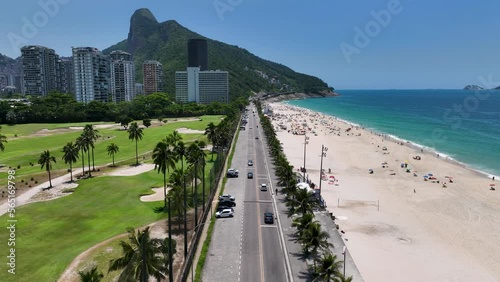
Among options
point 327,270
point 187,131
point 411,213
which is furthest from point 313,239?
point 187,131

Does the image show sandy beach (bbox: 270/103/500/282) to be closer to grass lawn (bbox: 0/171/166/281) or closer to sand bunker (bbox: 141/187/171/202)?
sand bunker (bbox: 141/187/171/202)

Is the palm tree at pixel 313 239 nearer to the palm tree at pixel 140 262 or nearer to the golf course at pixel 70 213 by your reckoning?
the palm tree at pixel 140 262

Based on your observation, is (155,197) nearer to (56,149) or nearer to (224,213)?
(224,213)

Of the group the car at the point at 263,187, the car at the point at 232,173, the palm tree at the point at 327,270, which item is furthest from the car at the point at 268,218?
the car at the point at 232,173

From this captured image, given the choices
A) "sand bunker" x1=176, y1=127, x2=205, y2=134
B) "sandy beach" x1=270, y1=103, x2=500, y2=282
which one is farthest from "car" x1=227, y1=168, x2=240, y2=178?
"sand bunker" x1=176, y1=127, x2=205, y2=134

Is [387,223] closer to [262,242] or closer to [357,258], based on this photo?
[357,258]
